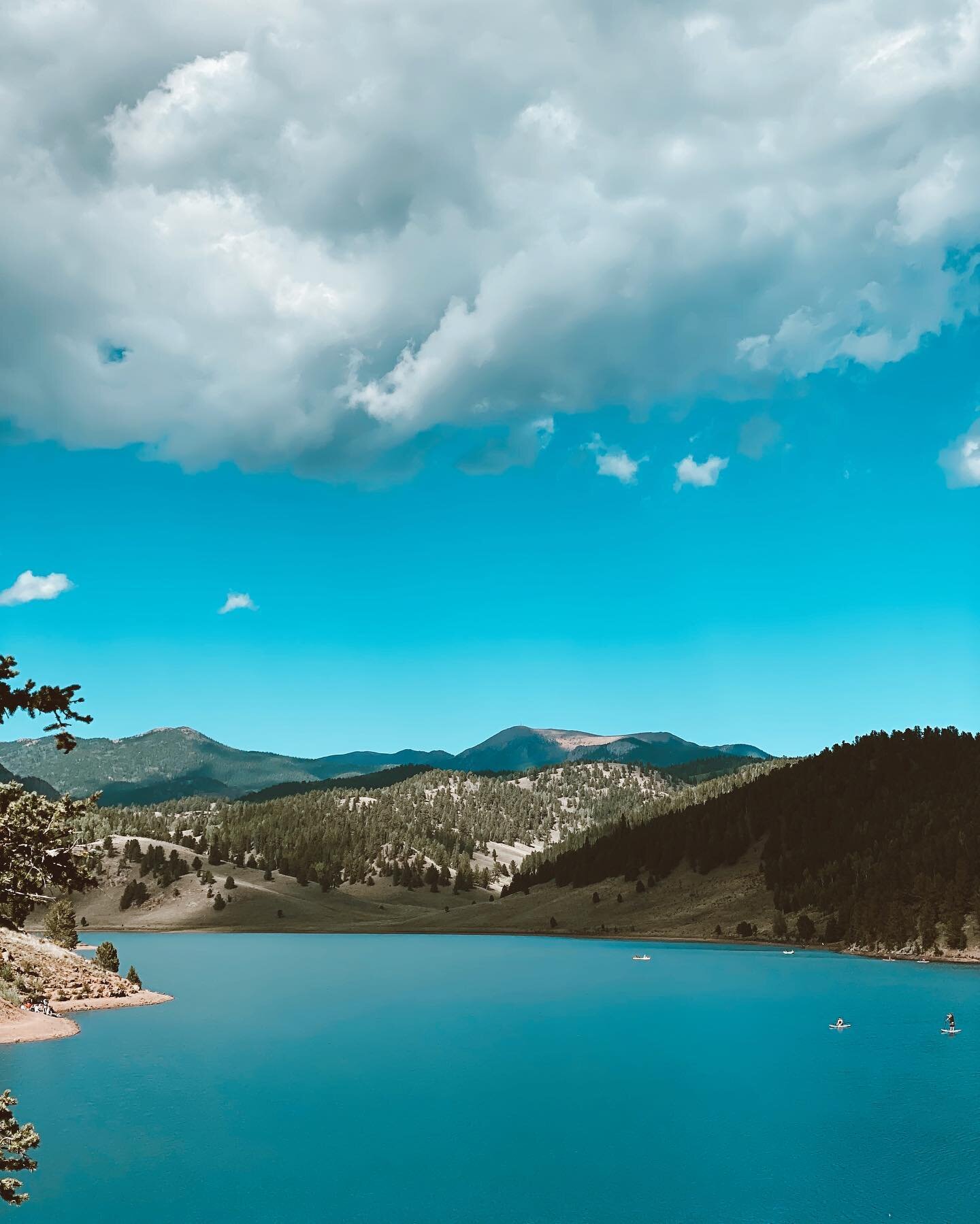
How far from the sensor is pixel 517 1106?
58.3 metres

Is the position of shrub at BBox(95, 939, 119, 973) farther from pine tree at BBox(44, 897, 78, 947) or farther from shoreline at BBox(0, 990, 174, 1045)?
shoreline at BBox(0, 990, 174, 1045)

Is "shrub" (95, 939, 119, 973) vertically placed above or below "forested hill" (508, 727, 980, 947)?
below

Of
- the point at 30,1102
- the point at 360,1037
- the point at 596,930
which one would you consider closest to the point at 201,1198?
the point at 30,1102

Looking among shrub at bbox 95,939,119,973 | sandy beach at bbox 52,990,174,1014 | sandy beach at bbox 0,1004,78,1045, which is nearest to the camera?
sandy beach at bbox 0,1004,78,1045

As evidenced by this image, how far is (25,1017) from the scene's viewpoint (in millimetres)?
82000

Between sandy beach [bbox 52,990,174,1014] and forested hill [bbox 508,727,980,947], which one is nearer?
sandy beach [bbox 52,990,174,1014]

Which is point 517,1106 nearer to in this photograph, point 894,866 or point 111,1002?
point 111,1002

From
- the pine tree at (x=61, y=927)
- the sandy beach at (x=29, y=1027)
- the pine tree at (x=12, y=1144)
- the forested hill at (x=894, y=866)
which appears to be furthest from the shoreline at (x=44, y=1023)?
the forested hill at (x=894, y=866)

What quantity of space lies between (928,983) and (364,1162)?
90.1 meters

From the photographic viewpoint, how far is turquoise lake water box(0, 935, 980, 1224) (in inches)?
1660

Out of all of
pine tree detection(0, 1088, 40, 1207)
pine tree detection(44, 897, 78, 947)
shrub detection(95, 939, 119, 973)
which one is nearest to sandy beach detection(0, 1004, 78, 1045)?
shrub detection(95, 939, 119, 973)

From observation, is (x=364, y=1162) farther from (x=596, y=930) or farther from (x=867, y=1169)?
(x=596, y=930)

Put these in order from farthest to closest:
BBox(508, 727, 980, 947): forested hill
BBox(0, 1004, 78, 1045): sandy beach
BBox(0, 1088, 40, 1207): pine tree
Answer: BBox(508, 727, 980, 947): forested hill < BBox(0, 1004, 78, 1045): sandy beach < BBox(0, 1088, 40, 1207): pine tree

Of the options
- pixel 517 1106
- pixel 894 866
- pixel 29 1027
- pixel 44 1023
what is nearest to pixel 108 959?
pixel 44 1023
